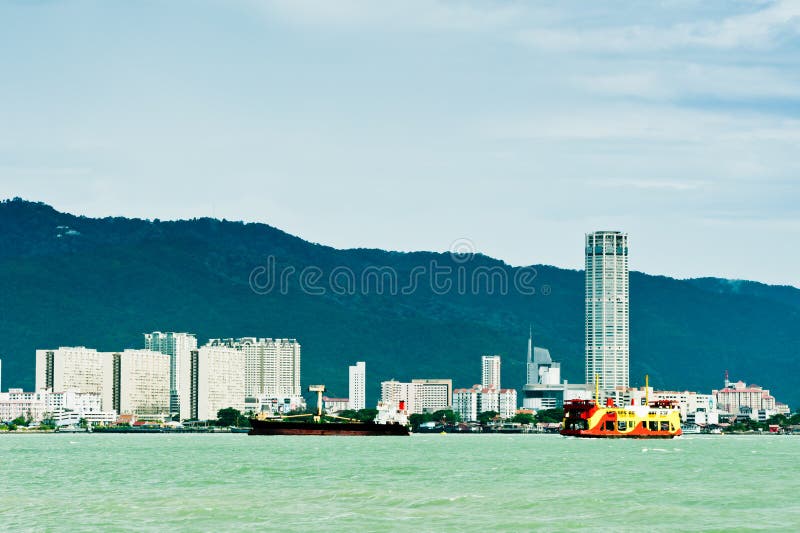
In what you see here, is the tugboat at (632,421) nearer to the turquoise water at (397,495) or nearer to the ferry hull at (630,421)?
the ferry hull at (630,421)

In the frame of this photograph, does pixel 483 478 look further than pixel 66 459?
No

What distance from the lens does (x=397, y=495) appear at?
237 ft

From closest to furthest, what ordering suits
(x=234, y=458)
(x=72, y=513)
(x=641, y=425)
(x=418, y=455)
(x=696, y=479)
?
(x=72, y=513) < (x=696, y=479) < (x=234, y=458) < (x=418, y=455) < (x=641, y=425)

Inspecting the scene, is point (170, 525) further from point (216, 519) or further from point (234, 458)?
point (234, 458)

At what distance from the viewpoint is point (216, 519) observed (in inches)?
2379

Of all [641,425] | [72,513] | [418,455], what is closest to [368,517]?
[72,513]

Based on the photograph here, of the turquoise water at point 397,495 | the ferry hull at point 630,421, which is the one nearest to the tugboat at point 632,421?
the ferry hull at point 630,421

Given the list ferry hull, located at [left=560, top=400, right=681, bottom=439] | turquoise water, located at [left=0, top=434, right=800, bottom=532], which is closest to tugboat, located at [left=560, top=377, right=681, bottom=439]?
ferry hull, located at [left=560, top=400, right=681, bottom=439]

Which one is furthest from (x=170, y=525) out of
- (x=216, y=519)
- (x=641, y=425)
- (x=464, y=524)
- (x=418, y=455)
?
(x=641, y=425)

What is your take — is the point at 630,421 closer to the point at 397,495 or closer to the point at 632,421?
the point at 632,421

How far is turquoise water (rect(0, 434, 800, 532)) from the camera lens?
194 ft

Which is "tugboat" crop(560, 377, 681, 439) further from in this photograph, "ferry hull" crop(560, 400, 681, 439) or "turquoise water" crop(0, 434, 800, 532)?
"turquoise water" crop(0, 434, 800, 532)

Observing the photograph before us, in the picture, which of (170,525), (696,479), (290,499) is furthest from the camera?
(696,479)

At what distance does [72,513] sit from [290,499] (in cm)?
1122
